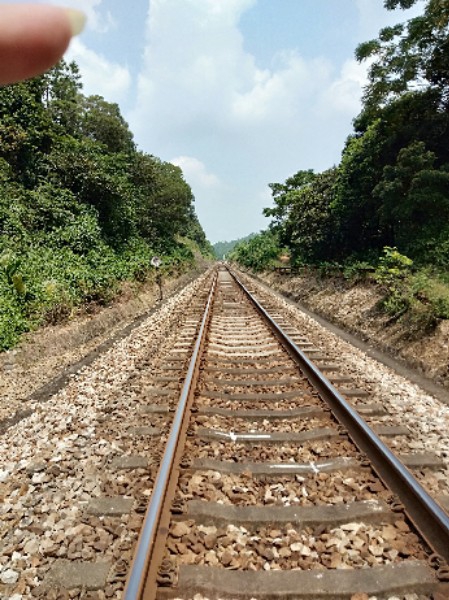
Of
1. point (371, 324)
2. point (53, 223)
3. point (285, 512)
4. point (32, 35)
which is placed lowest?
point (285, 512)

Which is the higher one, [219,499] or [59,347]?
[59,347]

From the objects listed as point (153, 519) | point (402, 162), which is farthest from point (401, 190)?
point (153, 519)

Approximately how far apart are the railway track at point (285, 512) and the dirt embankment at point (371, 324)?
2813 millimetres

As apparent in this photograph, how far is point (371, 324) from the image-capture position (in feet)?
30.9

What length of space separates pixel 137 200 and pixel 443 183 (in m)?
20.4

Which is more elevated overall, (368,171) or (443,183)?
(368,171)

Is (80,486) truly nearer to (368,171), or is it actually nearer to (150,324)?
(150,324)

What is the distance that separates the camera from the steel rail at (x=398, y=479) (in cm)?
257

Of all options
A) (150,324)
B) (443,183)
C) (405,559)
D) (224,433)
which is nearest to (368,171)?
(443,183)

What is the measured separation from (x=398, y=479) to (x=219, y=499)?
1469 millimetres

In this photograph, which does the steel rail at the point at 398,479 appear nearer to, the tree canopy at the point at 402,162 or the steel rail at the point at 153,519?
the steel rail at the point at 153,519

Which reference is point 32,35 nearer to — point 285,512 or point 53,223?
point 285,512

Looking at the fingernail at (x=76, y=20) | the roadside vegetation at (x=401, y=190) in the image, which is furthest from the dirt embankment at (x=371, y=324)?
the fingernail at (x=76, y=20)

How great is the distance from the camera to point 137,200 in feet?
88.6
